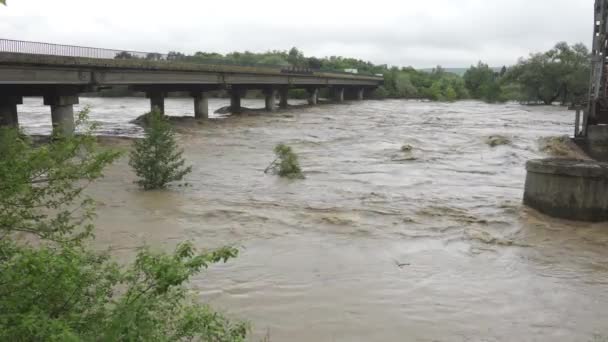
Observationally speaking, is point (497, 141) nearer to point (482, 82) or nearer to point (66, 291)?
point (66, 291)

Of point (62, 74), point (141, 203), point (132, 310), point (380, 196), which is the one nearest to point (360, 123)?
point (62, 74)

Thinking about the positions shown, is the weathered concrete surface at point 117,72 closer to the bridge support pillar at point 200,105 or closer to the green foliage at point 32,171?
the bridge support pillar at point 200,105

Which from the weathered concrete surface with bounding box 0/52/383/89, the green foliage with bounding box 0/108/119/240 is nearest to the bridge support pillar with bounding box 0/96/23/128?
the weathered concrete surface with bounding box 0/52/383/89

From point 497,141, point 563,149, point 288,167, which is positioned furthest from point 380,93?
point 288,167

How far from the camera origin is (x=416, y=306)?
827 cm

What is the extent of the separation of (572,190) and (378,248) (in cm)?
578

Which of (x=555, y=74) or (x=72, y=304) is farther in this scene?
(x=555, y=74)

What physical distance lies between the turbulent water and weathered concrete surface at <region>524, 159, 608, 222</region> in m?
0.37

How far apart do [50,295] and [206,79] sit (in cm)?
4412

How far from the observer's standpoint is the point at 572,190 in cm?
1355

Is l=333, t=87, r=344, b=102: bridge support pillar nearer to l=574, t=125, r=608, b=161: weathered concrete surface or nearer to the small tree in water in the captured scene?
l=574, t=125, r=608, b=161: weathered concrete surface

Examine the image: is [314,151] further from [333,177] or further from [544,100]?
[544,100]

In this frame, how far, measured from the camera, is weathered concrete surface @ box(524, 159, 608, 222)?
13.2 metres

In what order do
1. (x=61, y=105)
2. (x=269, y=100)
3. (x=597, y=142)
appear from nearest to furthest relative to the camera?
(x=597, y=142)
(x=61, y=105)
(x=269, y=100)
